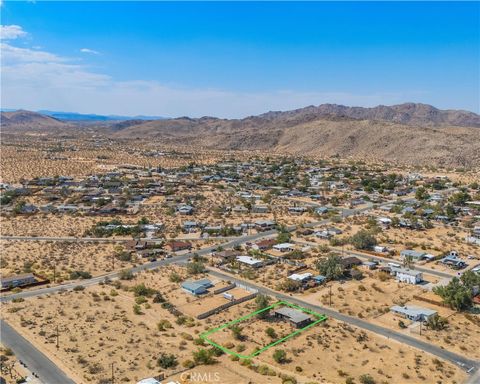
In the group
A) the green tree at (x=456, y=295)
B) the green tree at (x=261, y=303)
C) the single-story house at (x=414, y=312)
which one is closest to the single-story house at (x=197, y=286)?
the green tree at (x=261, y=303)

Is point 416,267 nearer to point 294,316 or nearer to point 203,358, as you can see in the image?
point 294,316

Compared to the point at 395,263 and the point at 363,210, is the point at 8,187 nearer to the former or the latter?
the point at 363,210

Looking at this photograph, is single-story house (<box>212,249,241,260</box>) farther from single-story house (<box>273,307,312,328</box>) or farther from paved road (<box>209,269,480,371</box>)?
single-story house (<box>273,307,312,328</box>)

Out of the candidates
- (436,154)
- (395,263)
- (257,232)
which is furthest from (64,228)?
(436,154)

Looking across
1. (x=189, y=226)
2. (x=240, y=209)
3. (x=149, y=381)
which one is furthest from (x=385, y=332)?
(x=240, y=209)

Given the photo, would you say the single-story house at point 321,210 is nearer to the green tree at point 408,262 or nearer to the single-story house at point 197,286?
the green tree at point 408,262
